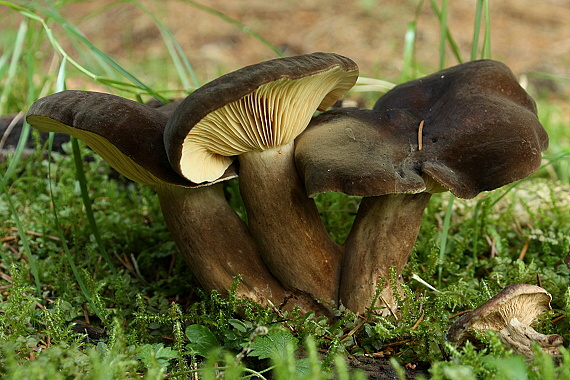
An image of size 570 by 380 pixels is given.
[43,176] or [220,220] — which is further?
[43,176]

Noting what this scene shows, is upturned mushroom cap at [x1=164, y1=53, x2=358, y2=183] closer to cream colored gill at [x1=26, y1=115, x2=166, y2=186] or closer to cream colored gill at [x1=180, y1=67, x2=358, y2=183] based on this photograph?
cream colored gill at [x1=180, y1=67, x2=358, y2=183]

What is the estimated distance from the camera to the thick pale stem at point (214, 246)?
2338 millimetres

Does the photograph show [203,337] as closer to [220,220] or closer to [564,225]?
[220,220]

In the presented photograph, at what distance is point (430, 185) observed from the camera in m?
2.06

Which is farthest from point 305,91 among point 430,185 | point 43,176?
point 43,176

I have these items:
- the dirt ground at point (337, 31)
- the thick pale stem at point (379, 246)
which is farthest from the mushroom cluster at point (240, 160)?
the dirt ground at point (337, 31)

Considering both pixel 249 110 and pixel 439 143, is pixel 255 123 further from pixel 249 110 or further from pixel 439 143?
pixel 439 143

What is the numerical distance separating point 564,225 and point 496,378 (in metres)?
1.98

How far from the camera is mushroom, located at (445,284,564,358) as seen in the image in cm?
178

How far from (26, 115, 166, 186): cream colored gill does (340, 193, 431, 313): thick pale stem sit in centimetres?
98

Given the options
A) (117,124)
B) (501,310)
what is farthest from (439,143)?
(117,124)

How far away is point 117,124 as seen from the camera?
193 centimetres

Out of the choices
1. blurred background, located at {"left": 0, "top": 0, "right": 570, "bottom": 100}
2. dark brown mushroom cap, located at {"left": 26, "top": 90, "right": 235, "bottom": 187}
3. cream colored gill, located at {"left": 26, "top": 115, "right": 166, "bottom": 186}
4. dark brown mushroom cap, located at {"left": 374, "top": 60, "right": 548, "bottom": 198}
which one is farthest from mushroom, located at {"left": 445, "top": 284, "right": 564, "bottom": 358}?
blurred background, located at {"left": 0, "top": 0, "right": 570, "bottom": 100}

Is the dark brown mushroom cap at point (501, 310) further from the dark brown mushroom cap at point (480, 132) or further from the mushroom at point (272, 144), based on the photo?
the mushroom at point (272, 144)
